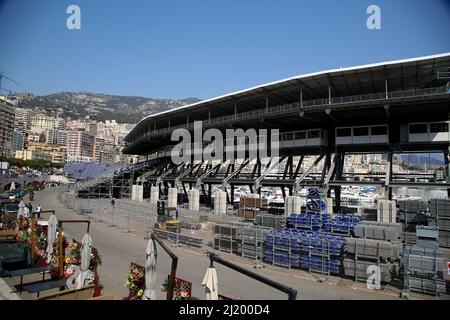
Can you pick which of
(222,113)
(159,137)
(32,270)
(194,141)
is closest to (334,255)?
(32,270)

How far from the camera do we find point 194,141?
60656 mm

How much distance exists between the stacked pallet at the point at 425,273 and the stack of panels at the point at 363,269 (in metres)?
0.96

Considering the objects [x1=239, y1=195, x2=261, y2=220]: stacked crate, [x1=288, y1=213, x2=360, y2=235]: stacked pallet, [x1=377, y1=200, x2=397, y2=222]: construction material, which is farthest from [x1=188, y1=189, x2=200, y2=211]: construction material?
Result: [x1=377, y1=200, x2=397, y2=222]: construction material

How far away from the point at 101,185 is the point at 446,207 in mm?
62443

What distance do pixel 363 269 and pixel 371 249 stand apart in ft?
3.41

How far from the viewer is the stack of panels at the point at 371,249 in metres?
14.8

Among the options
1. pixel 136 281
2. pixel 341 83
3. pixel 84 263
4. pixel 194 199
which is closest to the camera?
pixel 136 281

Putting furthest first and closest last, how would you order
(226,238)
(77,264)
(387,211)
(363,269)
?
(387,211) < (226,238) < (363,269) < (77,264)

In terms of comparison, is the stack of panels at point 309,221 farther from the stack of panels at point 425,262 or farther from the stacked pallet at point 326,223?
the stack of panels at point 425,262

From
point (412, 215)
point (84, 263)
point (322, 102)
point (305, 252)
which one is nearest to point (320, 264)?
point (305, 252)

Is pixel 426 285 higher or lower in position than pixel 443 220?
lower

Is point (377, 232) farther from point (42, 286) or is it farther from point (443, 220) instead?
point (42, 286)

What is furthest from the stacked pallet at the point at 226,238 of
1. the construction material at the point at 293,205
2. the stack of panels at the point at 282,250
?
the construction material at the point at 293,205

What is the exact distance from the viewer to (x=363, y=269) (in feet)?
49.2
